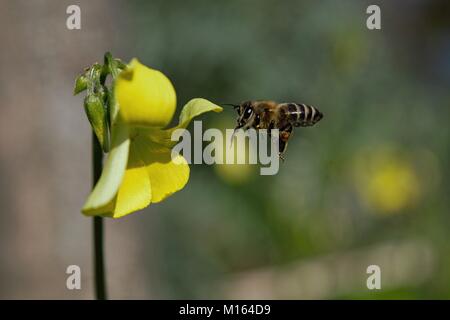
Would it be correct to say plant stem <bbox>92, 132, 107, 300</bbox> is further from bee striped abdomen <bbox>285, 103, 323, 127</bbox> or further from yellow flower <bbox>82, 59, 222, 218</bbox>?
bee striped abdomen <bbox>285, 103, 323, 127</bbox>

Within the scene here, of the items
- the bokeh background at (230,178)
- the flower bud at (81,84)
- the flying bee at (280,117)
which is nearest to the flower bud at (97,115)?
the flower bud at (81,84)

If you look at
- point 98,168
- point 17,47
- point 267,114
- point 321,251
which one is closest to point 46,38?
point 17,47

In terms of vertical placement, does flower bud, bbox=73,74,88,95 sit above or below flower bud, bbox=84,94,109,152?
above

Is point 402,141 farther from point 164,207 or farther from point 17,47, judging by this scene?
point 17,47

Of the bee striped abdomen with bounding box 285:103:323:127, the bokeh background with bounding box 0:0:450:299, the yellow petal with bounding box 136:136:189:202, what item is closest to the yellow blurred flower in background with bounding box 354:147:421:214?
the bokeh background with bounding box 0:0:450:299

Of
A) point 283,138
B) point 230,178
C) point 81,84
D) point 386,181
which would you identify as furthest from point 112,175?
point 386,181

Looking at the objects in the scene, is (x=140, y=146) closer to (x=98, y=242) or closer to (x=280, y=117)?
(x=98, y=242)
